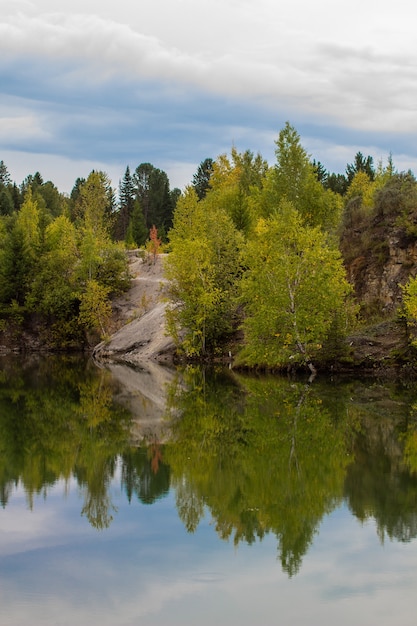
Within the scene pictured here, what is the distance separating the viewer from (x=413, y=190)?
142ft

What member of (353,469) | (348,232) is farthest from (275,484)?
(348,232)

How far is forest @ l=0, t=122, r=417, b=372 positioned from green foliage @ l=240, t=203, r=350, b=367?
2.1 inches

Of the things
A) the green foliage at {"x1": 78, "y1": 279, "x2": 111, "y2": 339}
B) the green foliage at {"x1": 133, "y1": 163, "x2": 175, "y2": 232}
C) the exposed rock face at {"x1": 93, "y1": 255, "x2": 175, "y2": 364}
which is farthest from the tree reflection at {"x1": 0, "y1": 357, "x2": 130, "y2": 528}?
the green foliage at {"x1": 133, "y1": 163, "x2": 175, "y2": 232}

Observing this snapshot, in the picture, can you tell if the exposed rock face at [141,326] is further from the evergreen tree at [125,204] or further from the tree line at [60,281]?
the evergreen tree at [125,204]

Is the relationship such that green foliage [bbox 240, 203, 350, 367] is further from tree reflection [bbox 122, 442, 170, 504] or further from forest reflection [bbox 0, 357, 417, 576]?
tree reflection [bbox 122, 442, 170, 504]

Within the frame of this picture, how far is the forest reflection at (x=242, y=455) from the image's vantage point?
13383 mm

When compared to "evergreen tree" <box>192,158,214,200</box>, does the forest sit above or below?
below

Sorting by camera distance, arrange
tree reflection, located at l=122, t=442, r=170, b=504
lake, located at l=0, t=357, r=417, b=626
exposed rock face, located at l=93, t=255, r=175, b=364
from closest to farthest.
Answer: lake, located at l=0, t=357, r=417, b=626 → tree reflection, located at l=122, t=442, r=170, b=504 → exposed rock face, located at l=93, t=255, r=175, b=364

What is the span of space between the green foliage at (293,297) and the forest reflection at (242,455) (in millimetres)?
3489

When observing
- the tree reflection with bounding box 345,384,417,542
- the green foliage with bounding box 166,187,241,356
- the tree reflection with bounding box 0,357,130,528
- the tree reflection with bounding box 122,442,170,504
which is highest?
the green foliage with bounding box 166,187,241,356

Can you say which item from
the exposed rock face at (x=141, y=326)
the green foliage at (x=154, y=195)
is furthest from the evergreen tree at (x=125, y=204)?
the exposed rock face at (x=141, y=326)

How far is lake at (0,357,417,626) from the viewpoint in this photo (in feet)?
→ 31.2

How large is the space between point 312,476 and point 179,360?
31561 mm

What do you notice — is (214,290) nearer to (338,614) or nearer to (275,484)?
(275,484)
